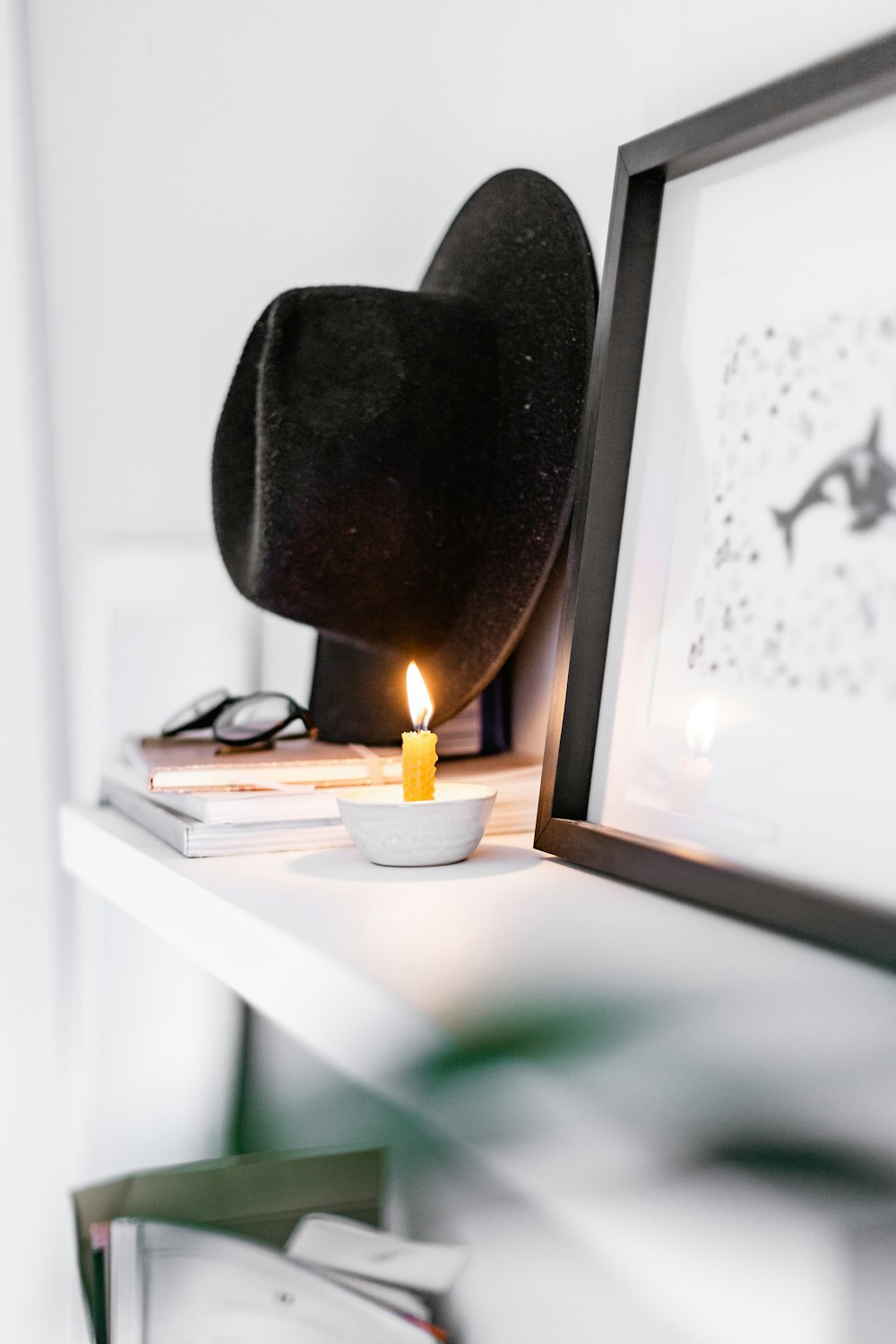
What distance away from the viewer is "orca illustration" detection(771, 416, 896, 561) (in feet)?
1.29

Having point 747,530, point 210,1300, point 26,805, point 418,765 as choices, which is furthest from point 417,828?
point 26,805

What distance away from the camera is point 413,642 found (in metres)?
0.67

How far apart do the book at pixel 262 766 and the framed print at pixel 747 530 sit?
11 centimetres

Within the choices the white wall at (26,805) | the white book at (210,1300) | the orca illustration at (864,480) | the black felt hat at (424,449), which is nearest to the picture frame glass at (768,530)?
the orca illustration at (864,480)

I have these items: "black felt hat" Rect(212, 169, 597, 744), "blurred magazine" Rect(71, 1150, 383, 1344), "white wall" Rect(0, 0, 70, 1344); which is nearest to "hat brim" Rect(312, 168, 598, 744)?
"black felt hat" Rect(212, 169, 597, 744)

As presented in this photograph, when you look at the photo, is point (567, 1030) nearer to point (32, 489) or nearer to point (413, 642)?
point (413, 642)

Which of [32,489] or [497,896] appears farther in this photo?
[32,489]

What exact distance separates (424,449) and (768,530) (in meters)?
0.24

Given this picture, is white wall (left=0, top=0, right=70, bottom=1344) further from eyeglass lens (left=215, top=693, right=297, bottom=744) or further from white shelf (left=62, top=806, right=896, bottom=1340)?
white shelf (left=62, top=806, right=896, bottom=1340)

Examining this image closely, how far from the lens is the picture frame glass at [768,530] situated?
15.8 inches

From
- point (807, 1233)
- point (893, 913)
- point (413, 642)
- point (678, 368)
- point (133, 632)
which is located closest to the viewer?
point (807, 1233)

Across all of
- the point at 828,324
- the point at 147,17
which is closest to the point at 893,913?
the point at 828,324

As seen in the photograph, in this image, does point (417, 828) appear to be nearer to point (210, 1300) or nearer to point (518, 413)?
point (518, 413)

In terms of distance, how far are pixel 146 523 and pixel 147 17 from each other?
1.51ft
